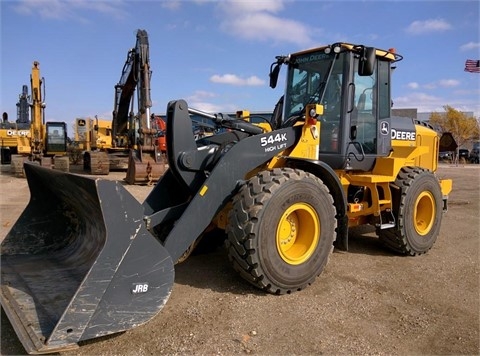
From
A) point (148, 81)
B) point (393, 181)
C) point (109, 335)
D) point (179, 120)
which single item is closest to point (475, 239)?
point (393, 181)

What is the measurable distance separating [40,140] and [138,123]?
5.58 m

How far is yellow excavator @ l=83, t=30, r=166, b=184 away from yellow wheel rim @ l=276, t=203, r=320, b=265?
9904 mm

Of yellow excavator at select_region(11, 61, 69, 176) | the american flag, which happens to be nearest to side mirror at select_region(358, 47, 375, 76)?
yellow excavator at select_region(11, 61, 69, 176)

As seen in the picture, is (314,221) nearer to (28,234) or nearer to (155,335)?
(155,335)

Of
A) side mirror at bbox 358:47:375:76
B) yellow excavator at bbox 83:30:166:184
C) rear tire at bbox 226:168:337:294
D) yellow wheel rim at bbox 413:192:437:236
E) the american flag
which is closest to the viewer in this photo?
rear tire at bbox 226:168:337:294

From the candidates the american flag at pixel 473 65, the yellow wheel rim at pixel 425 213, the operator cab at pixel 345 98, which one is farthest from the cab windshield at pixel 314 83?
the american flag at pixel 473 65

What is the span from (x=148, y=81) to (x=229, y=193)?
37.2 feet

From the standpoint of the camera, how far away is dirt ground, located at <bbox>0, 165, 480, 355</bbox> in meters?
3.21

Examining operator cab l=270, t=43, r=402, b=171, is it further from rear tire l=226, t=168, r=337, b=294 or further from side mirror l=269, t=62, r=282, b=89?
rear tire l=226, t=168, r=337, b=294

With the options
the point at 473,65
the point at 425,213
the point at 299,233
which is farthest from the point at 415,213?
the point at 473,65

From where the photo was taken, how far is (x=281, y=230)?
14.1 ft

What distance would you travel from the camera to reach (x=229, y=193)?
4184 mm

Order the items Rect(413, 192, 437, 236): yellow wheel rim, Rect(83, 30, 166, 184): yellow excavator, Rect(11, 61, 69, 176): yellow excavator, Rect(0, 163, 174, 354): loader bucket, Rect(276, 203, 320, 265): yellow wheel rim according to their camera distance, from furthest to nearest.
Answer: Rect(11, 61, 69, 176): yellow excavator < Rect(83, 30, 166, 184): yellow excavator < Rect(413, 192, 437, 236): yellow wheel rim < Rect(276, 203, 320, 265): yellow wheel rim < Rect(0, 163, 174, 354): loader bucket

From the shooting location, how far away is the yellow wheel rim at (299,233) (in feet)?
14.1
